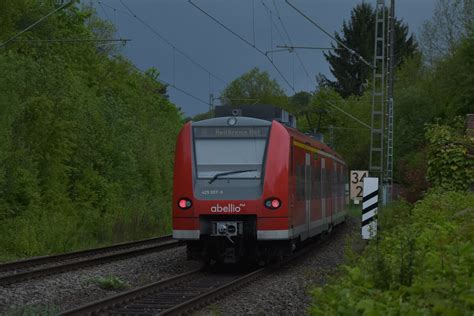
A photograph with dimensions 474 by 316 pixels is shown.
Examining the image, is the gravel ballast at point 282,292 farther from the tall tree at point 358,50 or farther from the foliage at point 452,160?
the tall tree at point 358,50

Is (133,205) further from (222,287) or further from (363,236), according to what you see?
(222,287)

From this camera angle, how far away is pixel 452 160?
2488 centimetres

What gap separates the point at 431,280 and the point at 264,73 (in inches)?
4414

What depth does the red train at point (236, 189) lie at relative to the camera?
1636 centimetres

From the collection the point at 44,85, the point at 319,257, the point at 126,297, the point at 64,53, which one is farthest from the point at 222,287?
the point at 64,53

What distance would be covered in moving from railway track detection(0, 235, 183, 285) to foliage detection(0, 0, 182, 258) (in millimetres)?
1585

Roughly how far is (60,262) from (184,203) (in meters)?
3.98

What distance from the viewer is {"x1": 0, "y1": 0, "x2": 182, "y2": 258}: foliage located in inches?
953

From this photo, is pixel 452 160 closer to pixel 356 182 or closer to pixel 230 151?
pixel 230 151

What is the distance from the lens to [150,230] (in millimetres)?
31750

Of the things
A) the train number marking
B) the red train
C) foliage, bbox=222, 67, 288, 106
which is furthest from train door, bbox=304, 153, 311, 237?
foliage, bbox=222, 67, 288, 106

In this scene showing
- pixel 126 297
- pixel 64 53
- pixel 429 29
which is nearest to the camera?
pixel 126 297

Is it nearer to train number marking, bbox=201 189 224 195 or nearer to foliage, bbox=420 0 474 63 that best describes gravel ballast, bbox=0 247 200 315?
train number marking, bbox=201 189 224 195

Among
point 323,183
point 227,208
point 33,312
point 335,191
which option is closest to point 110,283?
point 227,208
